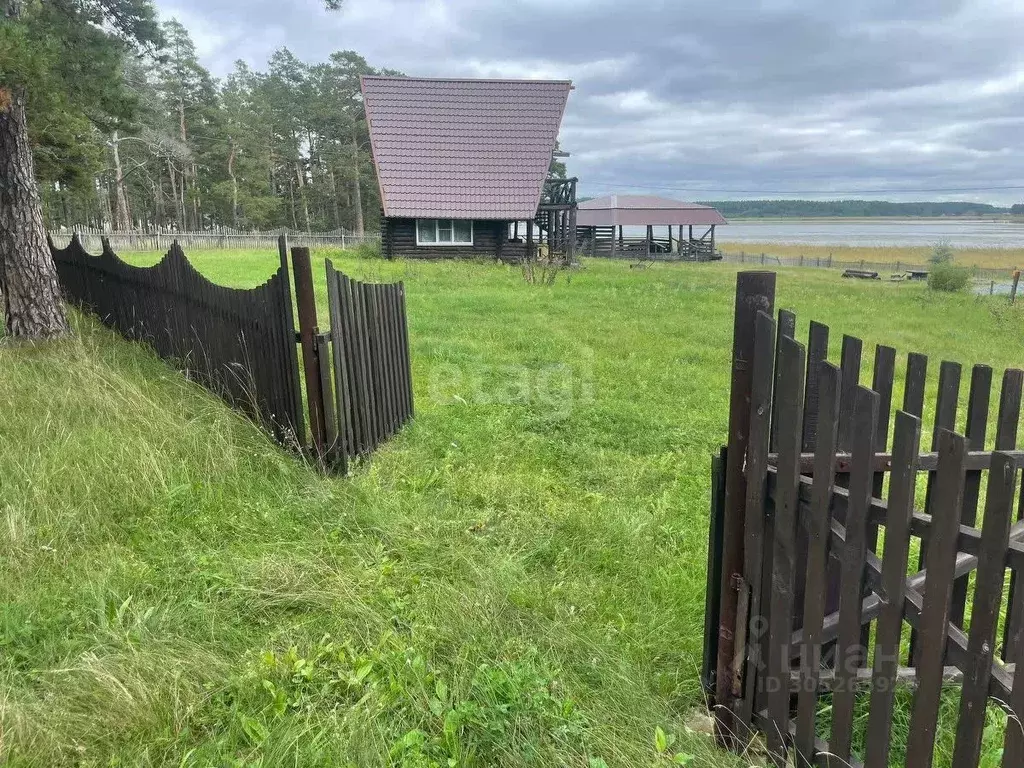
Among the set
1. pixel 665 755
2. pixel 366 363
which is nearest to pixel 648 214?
pixel 366 363

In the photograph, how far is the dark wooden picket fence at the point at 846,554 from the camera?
1.47m

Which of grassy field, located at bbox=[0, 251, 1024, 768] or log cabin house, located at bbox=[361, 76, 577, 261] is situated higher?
log cabin house, located at bbox=[361, 76, 577, 261]

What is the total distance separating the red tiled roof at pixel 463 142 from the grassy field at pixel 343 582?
19772mm

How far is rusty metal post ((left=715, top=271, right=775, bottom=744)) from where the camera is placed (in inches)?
78.2

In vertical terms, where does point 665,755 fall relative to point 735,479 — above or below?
below

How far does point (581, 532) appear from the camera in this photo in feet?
12.3

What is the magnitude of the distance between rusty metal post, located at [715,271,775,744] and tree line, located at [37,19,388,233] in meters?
48.2

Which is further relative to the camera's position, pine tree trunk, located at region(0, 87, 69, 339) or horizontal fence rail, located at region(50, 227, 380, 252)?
horizontal fence rail, located at region(50, 227, 380, 252)

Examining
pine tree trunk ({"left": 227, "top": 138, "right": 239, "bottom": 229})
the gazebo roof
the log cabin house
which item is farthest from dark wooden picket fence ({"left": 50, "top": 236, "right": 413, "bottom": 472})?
pine tree trunk ({"left": 227, "top": 138, "right": 239, "bottom": 229})

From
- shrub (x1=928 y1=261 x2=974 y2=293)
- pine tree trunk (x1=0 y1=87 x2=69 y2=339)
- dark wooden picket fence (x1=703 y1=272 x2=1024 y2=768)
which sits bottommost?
shrub (x1=928 y1=261 x2=974 y2=293)

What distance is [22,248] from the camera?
6.21 meters

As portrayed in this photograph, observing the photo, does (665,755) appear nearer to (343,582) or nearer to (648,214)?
(343,582)

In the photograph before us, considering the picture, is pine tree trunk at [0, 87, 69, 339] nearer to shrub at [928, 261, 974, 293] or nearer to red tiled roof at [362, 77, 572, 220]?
red tiled roof at [362, 77, 572, 220]

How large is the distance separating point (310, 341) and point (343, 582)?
1.69 meters
